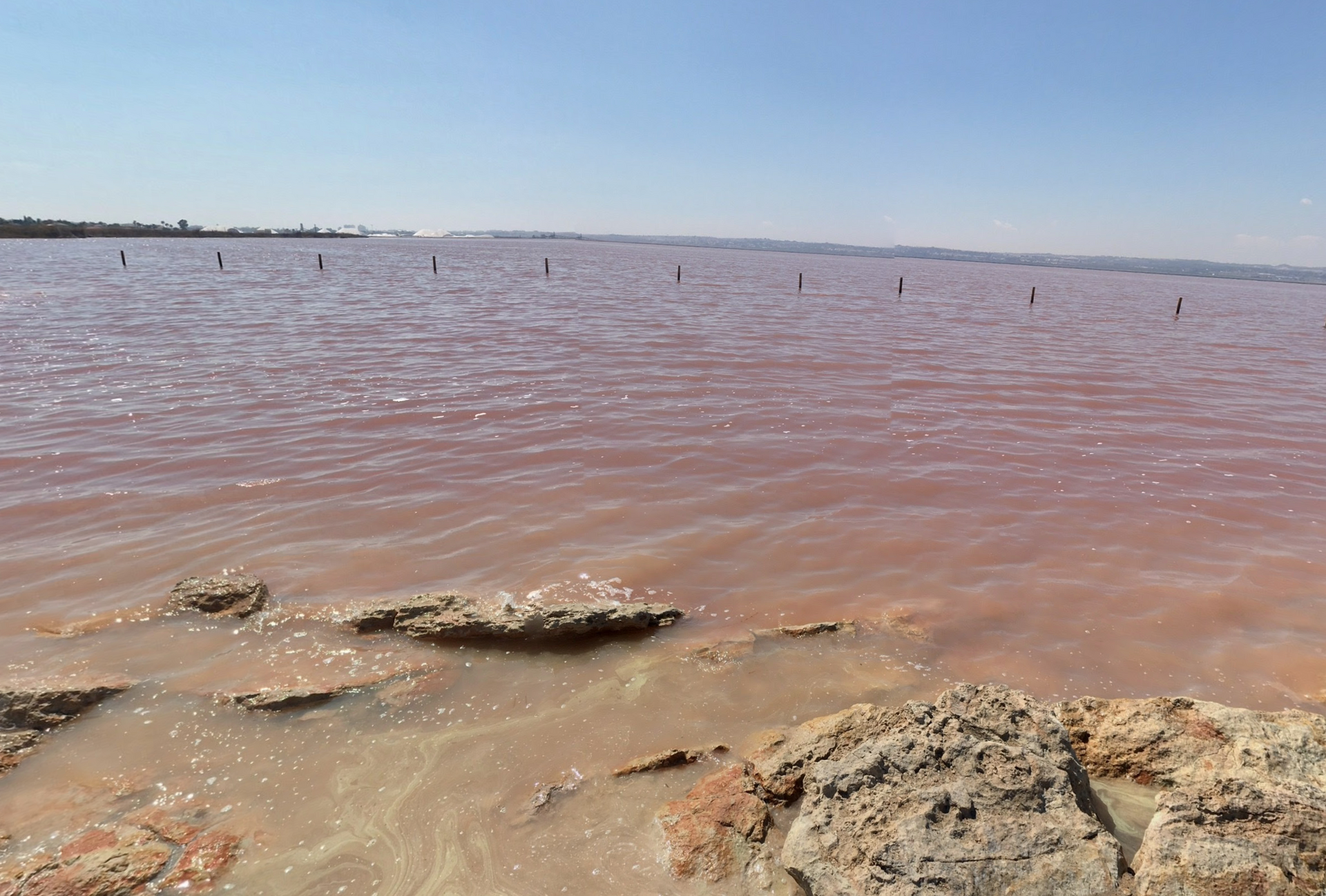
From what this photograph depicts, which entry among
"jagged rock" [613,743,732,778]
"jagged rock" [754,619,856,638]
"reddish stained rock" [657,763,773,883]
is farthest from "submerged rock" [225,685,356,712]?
"jagged rock" [754,619,856,638]

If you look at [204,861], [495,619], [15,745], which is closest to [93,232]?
[15,745]

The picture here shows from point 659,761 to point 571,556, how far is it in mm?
2476

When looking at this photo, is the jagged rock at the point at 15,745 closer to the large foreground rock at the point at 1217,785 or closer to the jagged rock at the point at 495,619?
the jagged rock at the point at 495,619

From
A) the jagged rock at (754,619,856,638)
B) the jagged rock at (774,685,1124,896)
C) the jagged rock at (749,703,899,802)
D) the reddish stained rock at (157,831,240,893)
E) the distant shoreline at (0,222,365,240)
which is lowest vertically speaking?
the reddish stained rock at (157,831,240,893)

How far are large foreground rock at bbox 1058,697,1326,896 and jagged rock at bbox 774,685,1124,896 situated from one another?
0.23m

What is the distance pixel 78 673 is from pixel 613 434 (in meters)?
5.66

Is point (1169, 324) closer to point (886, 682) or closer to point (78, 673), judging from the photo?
point (886, 682)

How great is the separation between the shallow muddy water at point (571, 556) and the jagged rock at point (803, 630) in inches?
4.7

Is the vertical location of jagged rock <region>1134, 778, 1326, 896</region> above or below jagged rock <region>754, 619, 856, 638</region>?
above

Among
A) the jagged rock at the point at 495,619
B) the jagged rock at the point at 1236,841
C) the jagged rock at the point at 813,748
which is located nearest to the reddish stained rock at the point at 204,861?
the jagged rock at the point at 495,619

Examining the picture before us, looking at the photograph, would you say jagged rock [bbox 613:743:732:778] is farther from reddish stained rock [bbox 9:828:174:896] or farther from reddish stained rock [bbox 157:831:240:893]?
reddish stained rock [bbox 9:828:174:896]

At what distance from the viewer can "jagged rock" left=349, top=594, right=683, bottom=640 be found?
13.8 ft

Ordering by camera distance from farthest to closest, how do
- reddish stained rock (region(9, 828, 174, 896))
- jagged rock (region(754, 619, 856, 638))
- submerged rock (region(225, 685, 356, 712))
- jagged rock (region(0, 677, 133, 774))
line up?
1. jagged rock (region(754, 619, 856, 638))
2. submerged rock (region(225, 685, 356, 712))
3. jagged rock (region(0, 677, 133, 774))
4. reddish stained rock (region(9, 828, 174, 896))

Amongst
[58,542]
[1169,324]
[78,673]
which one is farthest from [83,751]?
[1169,324]
